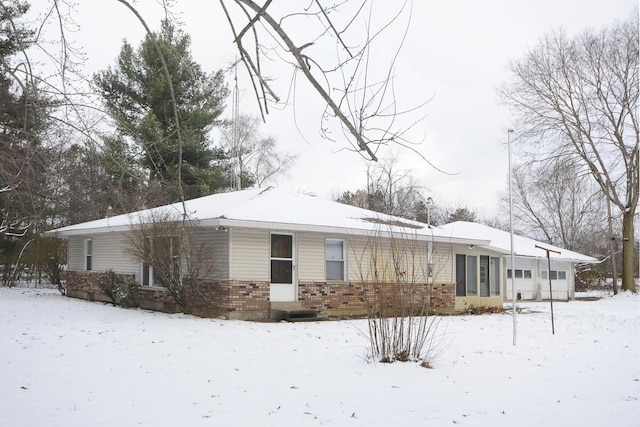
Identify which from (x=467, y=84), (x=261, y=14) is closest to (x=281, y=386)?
(x=467, y=84)

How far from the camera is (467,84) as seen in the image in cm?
557

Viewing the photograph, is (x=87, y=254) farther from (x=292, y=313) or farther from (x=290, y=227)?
(x=290, y=227)

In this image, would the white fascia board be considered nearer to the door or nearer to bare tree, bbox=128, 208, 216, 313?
the door

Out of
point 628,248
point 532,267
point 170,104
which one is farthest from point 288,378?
point 628,248

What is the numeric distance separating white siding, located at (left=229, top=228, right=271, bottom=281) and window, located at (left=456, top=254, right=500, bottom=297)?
7326mm

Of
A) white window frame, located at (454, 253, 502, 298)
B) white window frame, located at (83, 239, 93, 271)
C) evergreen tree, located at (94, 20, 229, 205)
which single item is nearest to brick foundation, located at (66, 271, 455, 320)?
white window frame, located at (454, 253, 502, 298)

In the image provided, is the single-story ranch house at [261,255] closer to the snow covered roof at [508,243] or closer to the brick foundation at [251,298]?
the brick foundation at [251,298]

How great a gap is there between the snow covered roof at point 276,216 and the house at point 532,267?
29.3 ft

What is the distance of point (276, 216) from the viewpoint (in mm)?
15273

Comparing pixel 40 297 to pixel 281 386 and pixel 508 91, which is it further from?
pixel 508 91

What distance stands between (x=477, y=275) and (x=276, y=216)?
27.7ft

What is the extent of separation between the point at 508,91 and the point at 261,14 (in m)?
29.3

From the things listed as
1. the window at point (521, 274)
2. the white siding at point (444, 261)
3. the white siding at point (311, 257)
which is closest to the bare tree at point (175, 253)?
the white siding at point (311, 257)

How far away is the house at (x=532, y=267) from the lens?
27.7 meters
